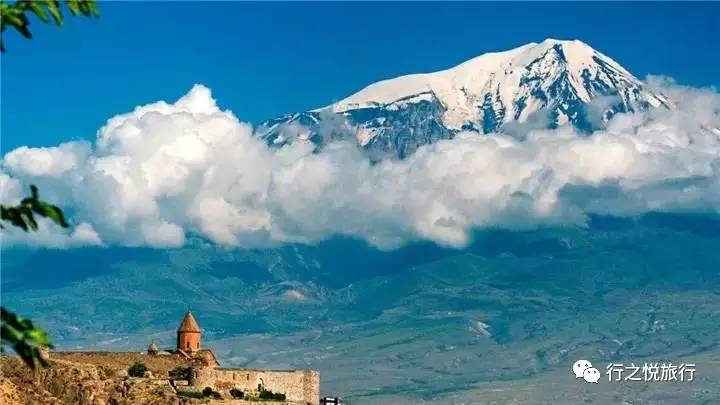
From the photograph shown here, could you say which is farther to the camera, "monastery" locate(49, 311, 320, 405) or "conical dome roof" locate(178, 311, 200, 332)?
"conical dome roof" locate(178, 311, 200, 332)

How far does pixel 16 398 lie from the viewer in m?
67.1

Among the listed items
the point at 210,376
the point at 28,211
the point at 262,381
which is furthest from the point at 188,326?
the point at 28,211

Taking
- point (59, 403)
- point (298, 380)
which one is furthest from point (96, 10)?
point (298, 380)

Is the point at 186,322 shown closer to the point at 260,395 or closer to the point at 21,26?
the point at 260,395

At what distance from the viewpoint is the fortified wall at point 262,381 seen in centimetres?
8481

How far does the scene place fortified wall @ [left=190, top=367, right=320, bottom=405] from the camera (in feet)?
278

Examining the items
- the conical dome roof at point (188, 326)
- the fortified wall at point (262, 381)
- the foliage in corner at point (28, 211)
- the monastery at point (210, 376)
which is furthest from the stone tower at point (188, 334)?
the foliage in corner at point (28, 211)

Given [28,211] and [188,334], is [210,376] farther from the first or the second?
[28,211]

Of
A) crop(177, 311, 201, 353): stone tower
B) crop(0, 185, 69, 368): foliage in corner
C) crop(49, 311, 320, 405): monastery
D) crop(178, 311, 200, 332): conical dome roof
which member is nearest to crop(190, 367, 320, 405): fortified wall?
crop(49, 311, 320, 405): monastery

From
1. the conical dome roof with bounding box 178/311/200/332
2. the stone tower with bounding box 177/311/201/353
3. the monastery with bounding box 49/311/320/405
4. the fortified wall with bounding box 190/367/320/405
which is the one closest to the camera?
the monastery with bounding box 49/311/320/405

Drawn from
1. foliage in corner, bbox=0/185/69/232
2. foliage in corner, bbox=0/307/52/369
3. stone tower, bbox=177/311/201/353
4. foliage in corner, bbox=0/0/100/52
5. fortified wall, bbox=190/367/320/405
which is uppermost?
stone tower, bbox=177/311/201/353

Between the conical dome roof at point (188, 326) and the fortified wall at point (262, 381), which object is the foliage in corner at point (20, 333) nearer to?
the fortified wall at point (262, 381)

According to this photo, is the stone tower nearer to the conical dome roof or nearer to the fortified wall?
the conical dome roof

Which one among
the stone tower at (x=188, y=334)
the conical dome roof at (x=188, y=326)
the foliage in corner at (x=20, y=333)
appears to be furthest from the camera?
the stone tower at (x=188, y=334)
